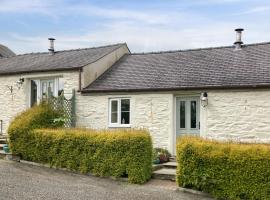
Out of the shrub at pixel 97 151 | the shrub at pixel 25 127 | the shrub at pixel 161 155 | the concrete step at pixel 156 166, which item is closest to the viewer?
the shrub at pixel 97 151

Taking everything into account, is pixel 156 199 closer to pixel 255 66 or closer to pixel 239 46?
pixel 255 66

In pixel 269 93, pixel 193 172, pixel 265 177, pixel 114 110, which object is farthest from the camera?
pixel 114 110

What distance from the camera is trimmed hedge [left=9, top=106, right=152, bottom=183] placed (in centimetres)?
1295

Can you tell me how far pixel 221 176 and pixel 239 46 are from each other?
1010 centimetres

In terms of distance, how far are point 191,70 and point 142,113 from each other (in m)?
3.01

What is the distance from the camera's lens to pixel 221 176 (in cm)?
1123

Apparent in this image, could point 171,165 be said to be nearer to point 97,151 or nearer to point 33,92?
point 97,151

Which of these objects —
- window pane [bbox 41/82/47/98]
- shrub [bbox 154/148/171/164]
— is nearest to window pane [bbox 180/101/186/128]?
shrub [bbox 154/148/171/164]

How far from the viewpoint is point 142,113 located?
57.6ft

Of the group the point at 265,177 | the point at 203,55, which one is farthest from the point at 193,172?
the point at 203,55

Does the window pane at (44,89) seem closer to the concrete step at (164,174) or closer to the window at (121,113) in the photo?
the window at (121,113)

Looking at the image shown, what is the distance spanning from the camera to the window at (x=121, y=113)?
18156 mm

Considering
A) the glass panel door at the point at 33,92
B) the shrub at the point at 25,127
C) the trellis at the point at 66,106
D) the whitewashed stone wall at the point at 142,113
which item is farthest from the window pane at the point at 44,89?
the shrub at the point at 25,127

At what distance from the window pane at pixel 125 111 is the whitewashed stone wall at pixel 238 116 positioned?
11.6 feet
